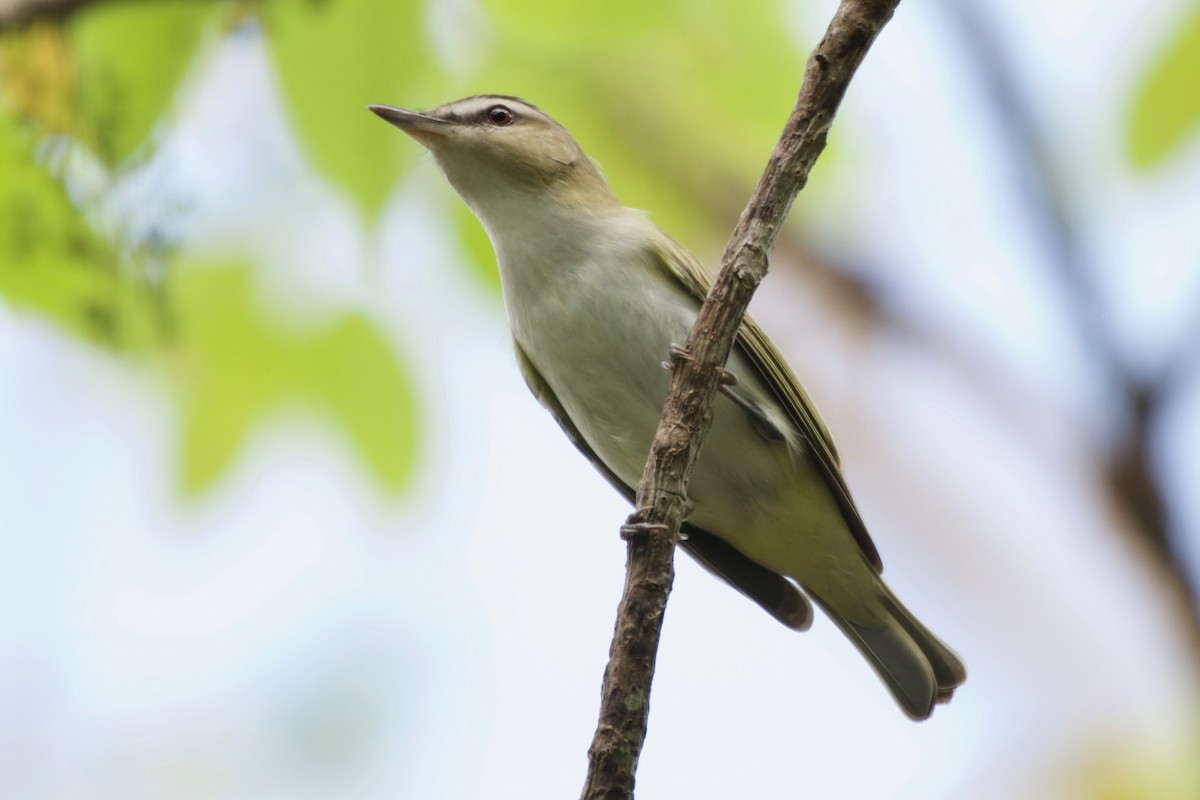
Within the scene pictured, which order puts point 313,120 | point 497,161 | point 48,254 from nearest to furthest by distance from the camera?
point 313,120
point 48,254
point 497,161

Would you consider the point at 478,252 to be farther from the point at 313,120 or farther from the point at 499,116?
the point at 313,120

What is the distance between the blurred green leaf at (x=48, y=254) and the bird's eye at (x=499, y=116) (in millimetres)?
1925

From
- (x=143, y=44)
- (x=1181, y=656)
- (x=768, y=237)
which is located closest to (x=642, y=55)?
(x=768, y=237)

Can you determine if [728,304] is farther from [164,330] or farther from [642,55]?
[164,330]

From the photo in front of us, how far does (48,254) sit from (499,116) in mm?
2139

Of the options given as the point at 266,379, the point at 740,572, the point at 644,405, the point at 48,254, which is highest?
→ the point at 644,405

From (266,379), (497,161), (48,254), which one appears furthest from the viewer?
(497,161)

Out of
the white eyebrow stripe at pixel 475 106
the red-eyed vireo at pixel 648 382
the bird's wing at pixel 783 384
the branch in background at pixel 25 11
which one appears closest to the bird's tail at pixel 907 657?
the red-eyed vireo at pixel 648 382

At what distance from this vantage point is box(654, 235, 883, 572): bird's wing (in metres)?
4.17

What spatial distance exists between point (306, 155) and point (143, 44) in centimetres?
49

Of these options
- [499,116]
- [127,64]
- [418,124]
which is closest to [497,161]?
[499,116]

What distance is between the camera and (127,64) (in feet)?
8.91

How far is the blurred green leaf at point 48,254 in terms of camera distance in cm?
275

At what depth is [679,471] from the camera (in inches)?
99.5
